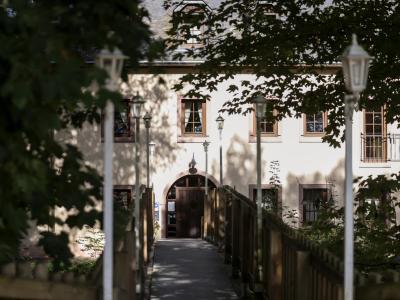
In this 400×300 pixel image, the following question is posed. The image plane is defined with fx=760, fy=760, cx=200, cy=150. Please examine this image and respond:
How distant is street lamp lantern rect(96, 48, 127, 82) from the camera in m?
5.13

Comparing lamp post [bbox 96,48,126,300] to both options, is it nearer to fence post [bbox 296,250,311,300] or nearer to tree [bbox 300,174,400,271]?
fence post [bbox 296,250,311,300]

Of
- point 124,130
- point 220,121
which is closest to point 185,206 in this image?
point 124,130

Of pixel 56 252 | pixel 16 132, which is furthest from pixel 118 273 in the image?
pixel 16 132

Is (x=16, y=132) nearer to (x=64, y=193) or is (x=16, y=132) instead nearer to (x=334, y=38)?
(x=64, y=193)

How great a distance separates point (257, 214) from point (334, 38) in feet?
13.1

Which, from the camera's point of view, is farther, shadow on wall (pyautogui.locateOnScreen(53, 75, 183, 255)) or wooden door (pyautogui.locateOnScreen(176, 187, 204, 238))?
wooden door (pyautogui.locateOnScreen(176, 187, 204, 238))

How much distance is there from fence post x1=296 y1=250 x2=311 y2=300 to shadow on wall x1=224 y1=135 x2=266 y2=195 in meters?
18.9

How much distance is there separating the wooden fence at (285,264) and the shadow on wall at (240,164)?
32.6ft

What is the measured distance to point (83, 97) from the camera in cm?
466

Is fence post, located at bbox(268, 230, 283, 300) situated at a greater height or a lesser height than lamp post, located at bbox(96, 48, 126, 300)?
lesser

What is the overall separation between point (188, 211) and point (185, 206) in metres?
0.28

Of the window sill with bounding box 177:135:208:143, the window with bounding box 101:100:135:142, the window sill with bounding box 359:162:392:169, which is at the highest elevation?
the window with bounding box 101:100:135:142

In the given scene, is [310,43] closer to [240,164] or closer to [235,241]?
[235,241]

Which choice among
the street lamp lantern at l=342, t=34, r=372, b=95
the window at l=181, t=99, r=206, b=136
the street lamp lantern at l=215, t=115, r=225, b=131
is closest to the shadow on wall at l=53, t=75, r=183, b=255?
the window at l=181, t=99, r=206, b=136
